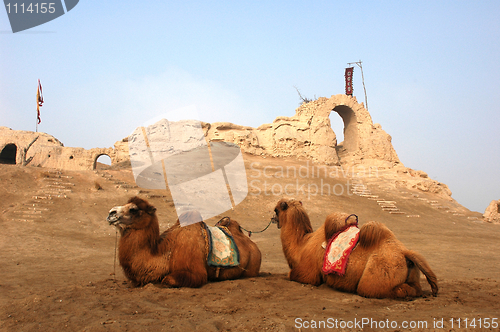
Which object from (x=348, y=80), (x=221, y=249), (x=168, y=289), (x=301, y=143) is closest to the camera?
(x=168, y=289)

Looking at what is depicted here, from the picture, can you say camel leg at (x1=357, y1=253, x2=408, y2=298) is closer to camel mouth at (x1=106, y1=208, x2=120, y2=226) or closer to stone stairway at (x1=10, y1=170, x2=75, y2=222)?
camel mouth at (x1=106, y1=208, x2=120, y2=226)

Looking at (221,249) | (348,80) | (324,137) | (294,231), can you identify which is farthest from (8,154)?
(294,231)

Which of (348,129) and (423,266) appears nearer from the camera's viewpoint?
(423,266)

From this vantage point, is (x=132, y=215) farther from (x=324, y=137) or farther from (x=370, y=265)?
(x=324, y=137)

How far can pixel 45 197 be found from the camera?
14000 mm

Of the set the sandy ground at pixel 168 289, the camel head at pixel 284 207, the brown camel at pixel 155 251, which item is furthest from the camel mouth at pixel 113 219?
the camel head at pixel 284 207


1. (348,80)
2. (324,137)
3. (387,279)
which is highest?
(348,80)

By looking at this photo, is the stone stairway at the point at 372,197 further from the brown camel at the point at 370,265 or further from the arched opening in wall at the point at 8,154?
the arched opening in wall at the point at 8,154

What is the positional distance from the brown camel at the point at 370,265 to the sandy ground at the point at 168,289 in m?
0.16

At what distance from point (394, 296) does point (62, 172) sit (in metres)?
17.6

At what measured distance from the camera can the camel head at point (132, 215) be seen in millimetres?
4707

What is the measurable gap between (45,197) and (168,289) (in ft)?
39.7

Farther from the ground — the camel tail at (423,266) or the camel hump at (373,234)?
the camel hump at (373,234)

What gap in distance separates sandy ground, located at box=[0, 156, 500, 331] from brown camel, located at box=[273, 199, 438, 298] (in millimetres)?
161
